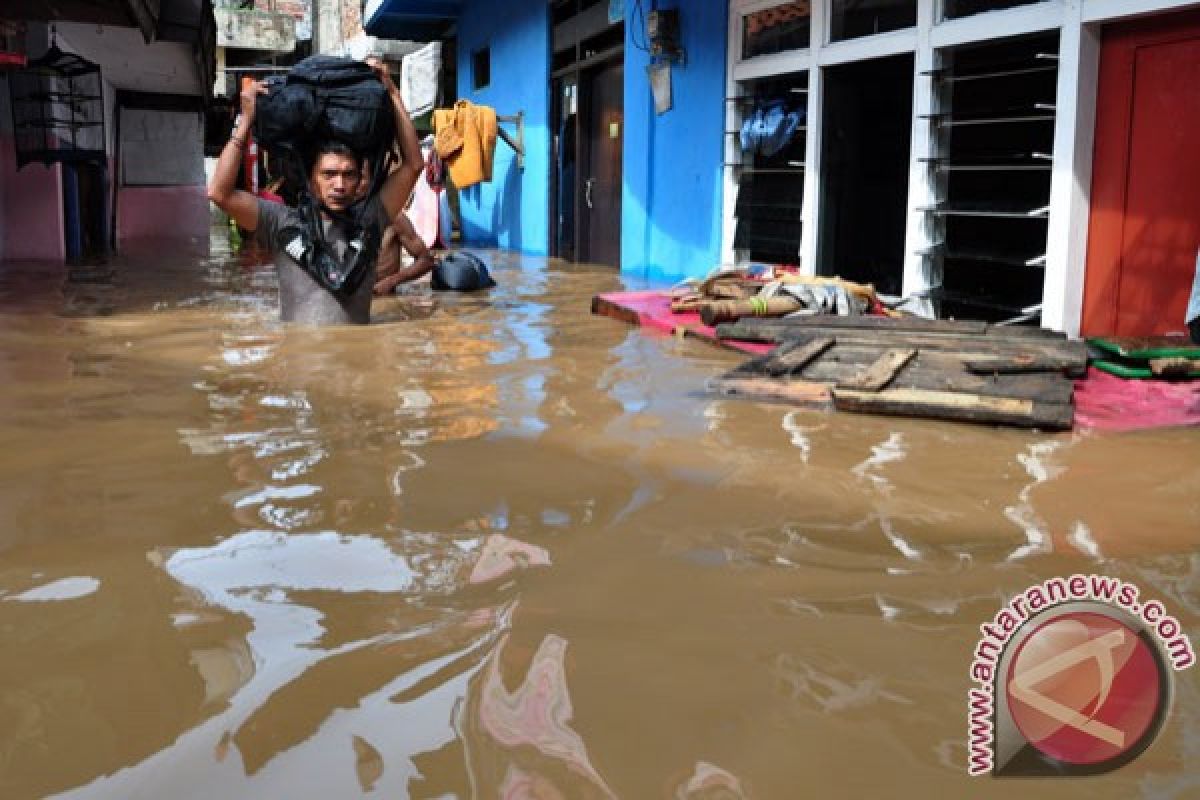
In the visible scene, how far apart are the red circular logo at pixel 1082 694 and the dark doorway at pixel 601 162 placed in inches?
450

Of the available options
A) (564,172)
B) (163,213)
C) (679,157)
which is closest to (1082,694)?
(679,157)

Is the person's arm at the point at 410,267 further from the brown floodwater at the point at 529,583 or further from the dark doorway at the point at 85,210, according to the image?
the dark doorway at the point at 85,210

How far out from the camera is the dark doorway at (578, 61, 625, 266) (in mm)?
13164

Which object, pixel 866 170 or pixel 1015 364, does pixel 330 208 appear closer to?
pixel 1015 364

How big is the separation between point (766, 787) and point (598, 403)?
9.86ft

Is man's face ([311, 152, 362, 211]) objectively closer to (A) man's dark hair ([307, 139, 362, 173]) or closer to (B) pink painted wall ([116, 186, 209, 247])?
(A) man's dark hair ([307, 139, 362, 173])

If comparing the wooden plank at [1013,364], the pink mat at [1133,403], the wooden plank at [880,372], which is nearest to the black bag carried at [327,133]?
the wooden plank at [880,372]

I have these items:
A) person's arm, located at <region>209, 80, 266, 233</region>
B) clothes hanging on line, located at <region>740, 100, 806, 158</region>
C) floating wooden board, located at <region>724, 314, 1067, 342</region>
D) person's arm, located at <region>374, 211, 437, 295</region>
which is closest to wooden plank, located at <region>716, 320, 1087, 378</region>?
floating wooden board, located at <region>724, 314, 1067, 342</region>

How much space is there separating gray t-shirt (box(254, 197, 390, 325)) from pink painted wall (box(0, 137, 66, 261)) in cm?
668

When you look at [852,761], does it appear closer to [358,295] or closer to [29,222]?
[358,295]

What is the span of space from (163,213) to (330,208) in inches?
644

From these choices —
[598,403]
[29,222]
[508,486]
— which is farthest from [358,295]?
[29,222]

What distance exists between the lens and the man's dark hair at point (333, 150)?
6.37 metres

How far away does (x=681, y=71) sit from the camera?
1060 cm
